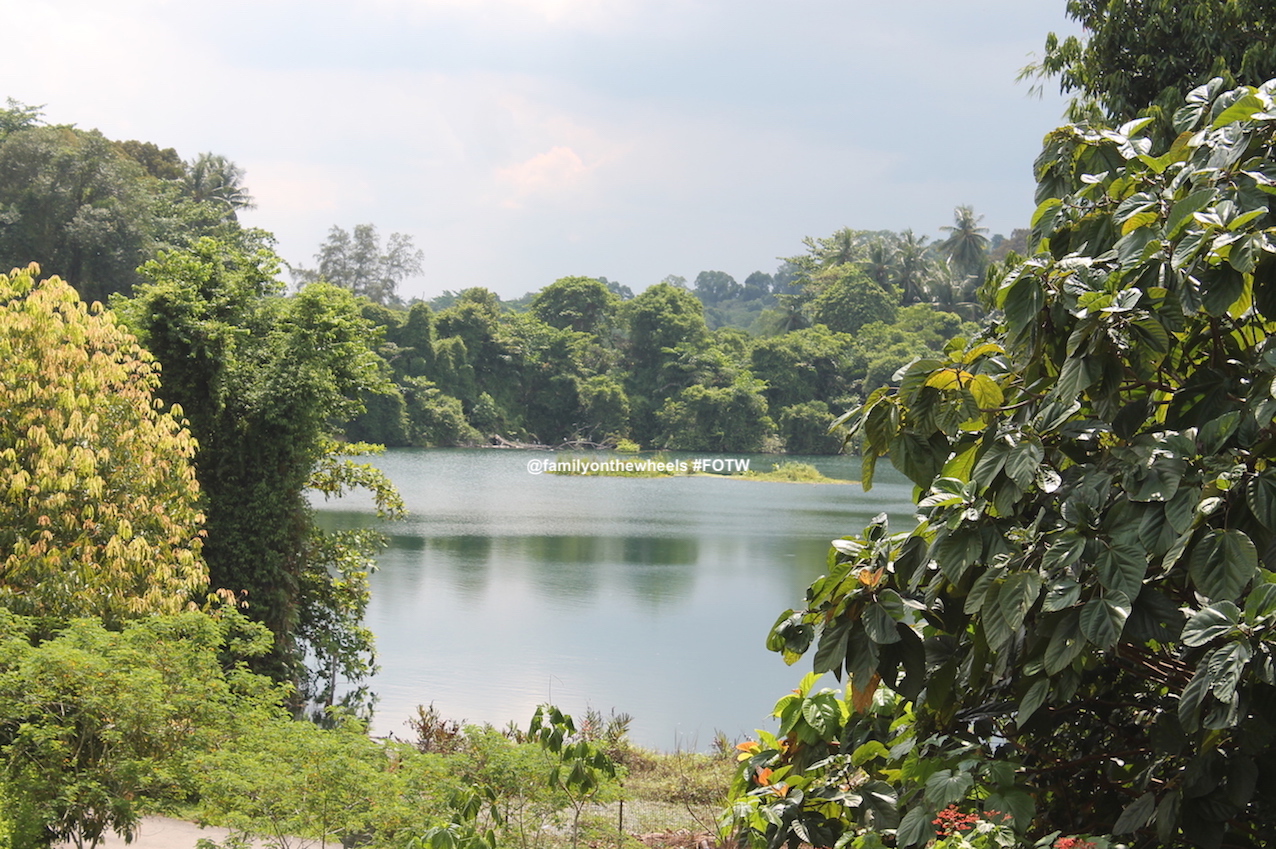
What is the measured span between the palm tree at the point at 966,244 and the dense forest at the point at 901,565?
47.5 metres

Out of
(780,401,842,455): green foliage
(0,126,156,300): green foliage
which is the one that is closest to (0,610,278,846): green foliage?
(0,126,156,300): green foliage

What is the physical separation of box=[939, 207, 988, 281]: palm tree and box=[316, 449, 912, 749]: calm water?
30735mm

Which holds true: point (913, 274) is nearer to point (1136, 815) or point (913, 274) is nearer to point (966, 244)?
point (966, 244)

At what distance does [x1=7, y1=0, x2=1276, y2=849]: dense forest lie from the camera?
1.69 m

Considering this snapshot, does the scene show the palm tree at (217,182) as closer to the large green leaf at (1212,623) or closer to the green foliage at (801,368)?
the green foliage at (801,368)

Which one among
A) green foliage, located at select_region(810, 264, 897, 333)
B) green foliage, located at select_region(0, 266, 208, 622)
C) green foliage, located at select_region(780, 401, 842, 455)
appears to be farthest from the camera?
green foliage, located at select_region(810, 264, 897, 333)

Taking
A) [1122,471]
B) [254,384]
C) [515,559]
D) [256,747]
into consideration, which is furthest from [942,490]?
[515,559]

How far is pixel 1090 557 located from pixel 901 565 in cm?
33

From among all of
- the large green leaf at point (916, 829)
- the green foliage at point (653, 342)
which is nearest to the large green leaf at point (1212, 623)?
the large green leaf at point (916, 829)

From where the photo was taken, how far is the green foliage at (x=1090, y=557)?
63.9 inches

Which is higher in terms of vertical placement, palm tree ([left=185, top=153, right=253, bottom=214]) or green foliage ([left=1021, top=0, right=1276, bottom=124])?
palm tree ([left=185, top=153, right=253, bottom=214])

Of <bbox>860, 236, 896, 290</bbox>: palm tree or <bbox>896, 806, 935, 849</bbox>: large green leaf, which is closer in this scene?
<bbox>896, 806, 935, 849</bbox>: large green leaf

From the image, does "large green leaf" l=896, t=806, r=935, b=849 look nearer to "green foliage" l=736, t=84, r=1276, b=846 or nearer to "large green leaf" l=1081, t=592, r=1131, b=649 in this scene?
"green foliage" l=736, t=84, r=1276, b=846

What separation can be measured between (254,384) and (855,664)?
723 cm
